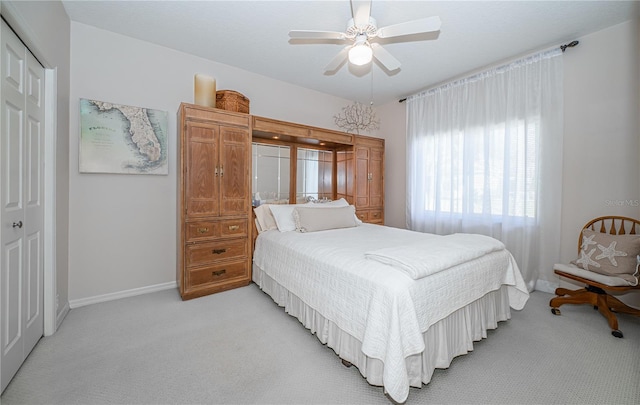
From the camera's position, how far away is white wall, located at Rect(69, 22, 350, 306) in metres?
2.61

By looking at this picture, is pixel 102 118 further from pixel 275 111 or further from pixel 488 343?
pixel 488 343

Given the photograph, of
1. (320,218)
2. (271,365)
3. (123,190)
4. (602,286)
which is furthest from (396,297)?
(123,190)

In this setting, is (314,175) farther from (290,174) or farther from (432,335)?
(432,335)

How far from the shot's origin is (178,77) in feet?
10.2

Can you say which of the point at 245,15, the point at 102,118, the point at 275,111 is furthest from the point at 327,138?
the point at 102,118

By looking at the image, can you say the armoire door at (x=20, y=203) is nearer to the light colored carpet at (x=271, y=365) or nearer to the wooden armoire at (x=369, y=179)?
the light colored carpet at (x=271, y=365)

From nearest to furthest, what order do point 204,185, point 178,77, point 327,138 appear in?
point 204,185 → point 178,77 → point 327,138

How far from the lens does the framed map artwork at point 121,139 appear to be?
103 inches

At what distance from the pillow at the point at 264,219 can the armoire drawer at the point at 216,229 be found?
163 mm

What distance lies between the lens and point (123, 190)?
111 inches

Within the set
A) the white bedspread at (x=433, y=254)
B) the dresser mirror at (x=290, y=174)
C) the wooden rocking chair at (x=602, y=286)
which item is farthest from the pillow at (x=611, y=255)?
the dresser mirror at (x=290, y=174)

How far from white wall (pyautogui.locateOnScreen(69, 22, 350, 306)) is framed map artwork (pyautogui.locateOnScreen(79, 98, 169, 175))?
0.26 feet

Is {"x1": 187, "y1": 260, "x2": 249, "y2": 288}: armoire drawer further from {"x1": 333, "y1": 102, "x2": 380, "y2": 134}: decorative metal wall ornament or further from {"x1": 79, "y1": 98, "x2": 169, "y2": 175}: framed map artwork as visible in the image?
{"x1": 333, "y1": 102, "x2": 380, "y2": 134}: decorative metal wall ornament

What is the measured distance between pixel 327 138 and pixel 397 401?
10.4 feet
